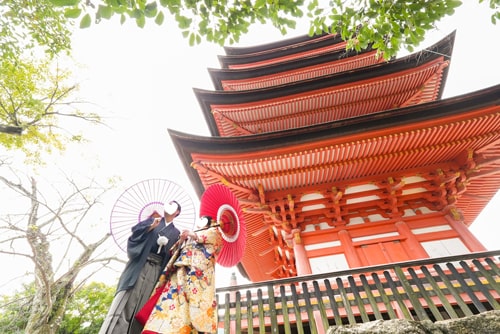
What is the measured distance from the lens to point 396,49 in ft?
10.2

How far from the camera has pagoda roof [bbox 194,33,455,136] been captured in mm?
7020

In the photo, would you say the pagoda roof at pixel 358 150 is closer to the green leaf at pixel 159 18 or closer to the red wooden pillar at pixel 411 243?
the red wooden pillar at pixel 411 243

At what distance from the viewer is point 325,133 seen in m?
4.98

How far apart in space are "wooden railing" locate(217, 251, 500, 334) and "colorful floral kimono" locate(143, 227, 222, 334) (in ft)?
6.46

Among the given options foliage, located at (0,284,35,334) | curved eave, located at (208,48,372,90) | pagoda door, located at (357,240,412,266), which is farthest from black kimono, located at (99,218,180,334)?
curved eave, located at (208,48,372,90)

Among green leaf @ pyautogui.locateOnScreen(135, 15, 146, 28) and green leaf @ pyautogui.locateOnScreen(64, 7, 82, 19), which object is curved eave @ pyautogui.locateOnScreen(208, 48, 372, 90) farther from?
green leaf @ pyautogui.locateOnScreen(64, 7, 82, 19)

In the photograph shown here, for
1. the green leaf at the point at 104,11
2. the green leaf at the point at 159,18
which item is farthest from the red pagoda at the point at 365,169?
the green leaf at the point at 104,11

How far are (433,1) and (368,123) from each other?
7.90 feet

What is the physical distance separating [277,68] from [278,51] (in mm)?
2668

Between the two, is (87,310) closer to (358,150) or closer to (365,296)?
(365,296)

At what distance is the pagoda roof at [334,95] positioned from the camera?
702 cm

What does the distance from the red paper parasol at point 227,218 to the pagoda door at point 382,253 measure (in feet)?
12.2

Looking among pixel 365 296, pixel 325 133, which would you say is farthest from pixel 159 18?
pixel 365 296

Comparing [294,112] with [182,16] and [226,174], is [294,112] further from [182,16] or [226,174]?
[182,16]
